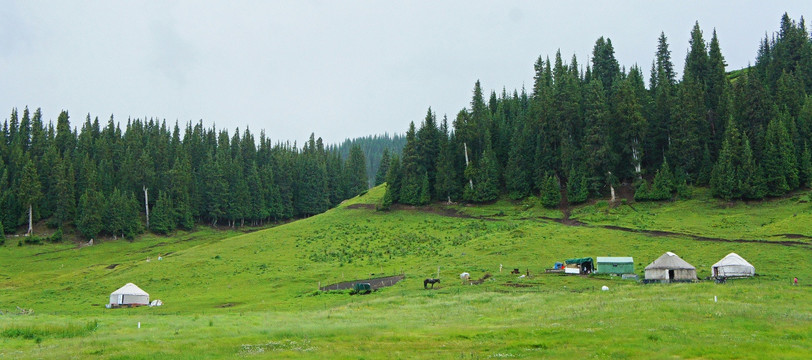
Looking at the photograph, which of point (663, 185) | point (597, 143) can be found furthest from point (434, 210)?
point (663, 185)

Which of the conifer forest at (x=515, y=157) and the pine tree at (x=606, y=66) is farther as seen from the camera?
the pine tree at (x=606, y=66)

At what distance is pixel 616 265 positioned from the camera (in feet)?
195

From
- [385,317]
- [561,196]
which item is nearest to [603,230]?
[561,196]

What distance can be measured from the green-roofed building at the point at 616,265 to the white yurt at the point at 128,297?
46993 mm

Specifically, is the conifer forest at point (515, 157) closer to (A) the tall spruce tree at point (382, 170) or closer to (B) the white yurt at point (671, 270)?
(A) the tall spruce tree at point (382, 170)

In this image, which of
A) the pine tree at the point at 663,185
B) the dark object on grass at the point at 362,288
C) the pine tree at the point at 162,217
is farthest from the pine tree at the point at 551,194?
the pine tree at the point at 162,217

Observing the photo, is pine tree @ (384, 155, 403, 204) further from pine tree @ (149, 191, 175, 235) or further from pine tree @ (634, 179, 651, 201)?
pine tree @ (149, 191, 175, 235)

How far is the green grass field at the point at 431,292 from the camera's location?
2614 centimetres

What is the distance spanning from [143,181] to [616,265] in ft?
365

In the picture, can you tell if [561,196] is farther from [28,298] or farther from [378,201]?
[28,298]

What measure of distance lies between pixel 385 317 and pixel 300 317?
6.12m

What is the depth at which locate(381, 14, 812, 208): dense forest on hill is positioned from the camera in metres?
85.7

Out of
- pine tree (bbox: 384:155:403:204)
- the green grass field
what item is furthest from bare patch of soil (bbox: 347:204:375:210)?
pine tree (bbox: 384:155:403:204)

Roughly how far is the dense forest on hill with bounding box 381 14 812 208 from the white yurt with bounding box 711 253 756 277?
3329 cm
